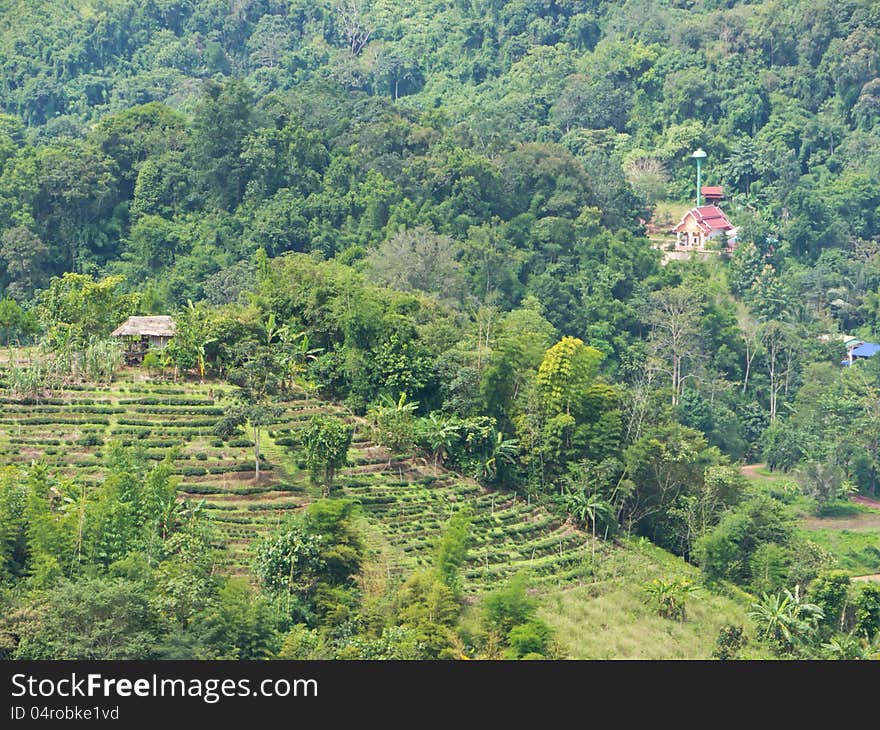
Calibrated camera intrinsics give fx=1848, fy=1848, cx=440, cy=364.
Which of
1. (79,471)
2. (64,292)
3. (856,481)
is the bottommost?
(856,481)

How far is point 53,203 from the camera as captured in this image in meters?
64.4

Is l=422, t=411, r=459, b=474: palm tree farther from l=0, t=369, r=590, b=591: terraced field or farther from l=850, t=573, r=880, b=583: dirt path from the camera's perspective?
l=850, t=573, r=880, b=583: dirt path

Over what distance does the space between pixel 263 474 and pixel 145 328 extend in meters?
6.12

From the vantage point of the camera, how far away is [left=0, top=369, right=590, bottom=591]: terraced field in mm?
Answer: 42375

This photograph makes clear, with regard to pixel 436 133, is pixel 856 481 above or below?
below

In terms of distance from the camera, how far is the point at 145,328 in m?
47.4

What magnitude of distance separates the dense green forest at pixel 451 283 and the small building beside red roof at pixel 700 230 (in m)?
1.23

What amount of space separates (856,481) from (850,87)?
29.1 m

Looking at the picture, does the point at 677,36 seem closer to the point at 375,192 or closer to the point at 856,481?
the point at 375,192

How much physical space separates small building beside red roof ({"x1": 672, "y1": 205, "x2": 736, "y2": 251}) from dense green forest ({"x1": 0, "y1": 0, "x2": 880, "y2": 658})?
1.23 meters

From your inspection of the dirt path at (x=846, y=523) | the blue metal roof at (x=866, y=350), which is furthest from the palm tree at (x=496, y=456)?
the blue metal roof at (x=866, y=350)

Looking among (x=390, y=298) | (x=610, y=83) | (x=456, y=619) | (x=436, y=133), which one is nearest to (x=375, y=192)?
(x=436, y=133)

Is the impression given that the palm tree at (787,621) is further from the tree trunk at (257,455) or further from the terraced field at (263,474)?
the tree trunk at (257,455)

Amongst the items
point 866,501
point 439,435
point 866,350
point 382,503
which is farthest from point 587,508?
point 866,350
